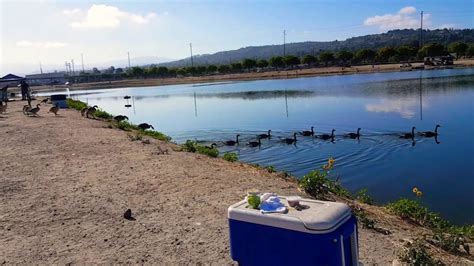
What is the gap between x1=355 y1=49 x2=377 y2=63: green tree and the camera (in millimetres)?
94562

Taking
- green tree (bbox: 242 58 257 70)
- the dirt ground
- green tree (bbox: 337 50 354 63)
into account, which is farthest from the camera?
green tree (bbox: 242 58 257 70)

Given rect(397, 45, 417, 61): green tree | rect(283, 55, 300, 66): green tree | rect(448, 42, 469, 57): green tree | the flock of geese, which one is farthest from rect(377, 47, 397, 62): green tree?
the flock of geese

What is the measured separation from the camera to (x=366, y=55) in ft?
311

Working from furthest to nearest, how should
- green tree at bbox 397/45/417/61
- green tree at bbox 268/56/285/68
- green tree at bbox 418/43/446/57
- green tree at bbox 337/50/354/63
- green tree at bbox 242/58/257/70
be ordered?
green tree at bbox 242/58/257/70, green tree at bbox 268/56/285/68, green tree at bbox 337/50/354/63, green tree at bbox 397/45/417/61, green tree at bbox 418/43/446/57

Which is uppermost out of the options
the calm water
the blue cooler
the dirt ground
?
the blue cooler

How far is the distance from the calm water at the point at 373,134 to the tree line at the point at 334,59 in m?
54.1

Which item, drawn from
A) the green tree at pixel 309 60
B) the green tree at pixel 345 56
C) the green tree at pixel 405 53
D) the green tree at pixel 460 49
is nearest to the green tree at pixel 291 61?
the green tree at pixel 309 60

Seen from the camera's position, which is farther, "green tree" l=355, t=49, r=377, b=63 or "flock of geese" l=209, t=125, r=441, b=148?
"green tree" l=355, t=49, r=377, b=63

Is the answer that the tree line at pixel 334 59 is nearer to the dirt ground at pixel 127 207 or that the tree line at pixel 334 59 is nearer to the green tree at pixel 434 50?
the green tree at pixel 434 50

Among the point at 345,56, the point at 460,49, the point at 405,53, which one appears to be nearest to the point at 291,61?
the point at 345,56

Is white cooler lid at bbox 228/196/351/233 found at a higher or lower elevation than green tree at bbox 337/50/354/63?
lower

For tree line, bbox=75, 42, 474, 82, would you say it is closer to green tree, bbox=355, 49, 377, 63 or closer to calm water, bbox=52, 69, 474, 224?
green tree, bbox=355, 49, 377, 63

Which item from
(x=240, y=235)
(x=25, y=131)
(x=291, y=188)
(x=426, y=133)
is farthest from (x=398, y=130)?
(x=240, y=235)

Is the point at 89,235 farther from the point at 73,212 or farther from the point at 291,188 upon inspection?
the point at 291,188
